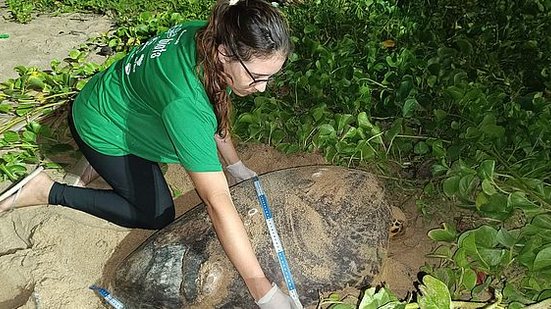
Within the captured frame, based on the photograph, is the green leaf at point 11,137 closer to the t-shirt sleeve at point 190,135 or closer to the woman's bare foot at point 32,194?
the woman's bare foot at point 32,194

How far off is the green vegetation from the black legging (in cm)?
47

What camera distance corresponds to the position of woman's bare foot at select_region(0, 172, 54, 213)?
2.41 metres

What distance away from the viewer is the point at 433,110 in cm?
237

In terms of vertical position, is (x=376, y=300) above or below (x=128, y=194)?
above

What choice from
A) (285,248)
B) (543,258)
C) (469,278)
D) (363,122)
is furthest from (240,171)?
(543,258)

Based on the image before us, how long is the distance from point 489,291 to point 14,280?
1611 mm

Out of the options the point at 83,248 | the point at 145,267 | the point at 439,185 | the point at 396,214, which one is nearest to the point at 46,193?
the point at 83,248

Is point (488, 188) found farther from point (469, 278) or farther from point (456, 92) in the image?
point (456, 92)

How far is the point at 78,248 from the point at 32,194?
0.33m

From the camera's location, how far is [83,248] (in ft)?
7.49

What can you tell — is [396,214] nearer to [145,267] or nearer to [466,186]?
[466,186]

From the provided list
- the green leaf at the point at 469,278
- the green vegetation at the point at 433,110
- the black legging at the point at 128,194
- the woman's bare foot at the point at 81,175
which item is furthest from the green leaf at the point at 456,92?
the woman's bare foot at the point at 81,175

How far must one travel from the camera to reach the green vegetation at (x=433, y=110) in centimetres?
156

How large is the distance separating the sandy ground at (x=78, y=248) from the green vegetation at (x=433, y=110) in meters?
0.10
